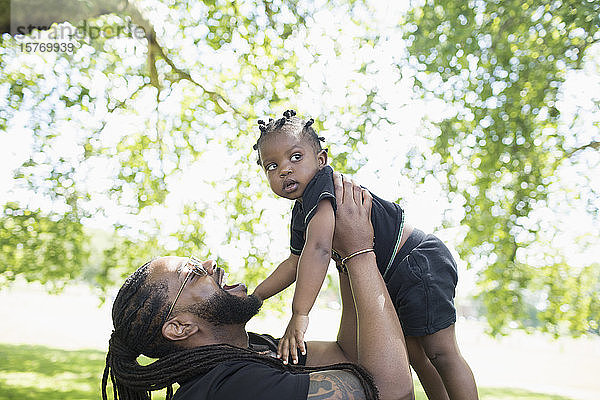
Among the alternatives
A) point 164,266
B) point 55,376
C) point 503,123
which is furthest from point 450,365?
point 55,376

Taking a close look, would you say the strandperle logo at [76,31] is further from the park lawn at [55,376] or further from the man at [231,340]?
the man at [231,340]

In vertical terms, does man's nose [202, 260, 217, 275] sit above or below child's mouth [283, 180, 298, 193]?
below

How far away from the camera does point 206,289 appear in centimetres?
170

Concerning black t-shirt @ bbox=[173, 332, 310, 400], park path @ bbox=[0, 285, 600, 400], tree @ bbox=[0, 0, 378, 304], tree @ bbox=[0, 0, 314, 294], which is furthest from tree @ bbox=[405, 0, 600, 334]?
park path @ bbox=[0, 285, 600, 400]

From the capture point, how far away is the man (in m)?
1.44

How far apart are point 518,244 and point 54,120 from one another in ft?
15.3

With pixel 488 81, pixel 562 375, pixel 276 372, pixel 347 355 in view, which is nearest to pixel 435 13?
pixel 488 81

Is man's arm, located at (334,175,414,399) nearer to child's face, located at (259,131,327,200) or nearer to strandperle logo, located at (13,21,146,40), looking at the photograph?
child's face, located at (259,131,327,200)

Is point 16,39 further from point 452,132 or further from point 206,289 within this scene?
point 206,289

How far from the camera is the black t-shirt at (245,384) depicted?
1383mm

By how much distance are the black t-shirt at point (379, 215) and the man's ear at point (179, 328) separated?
49 cm

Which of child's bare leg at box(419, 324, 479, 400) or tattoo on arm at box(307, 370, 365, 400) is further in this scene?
child's bare leg at box(419, 324, 479, 400)

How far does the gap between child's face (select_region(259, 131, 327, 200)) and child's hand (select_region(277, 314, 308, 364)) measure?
1.67 ft

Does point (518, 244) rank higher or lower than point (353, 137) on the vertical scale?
lower
